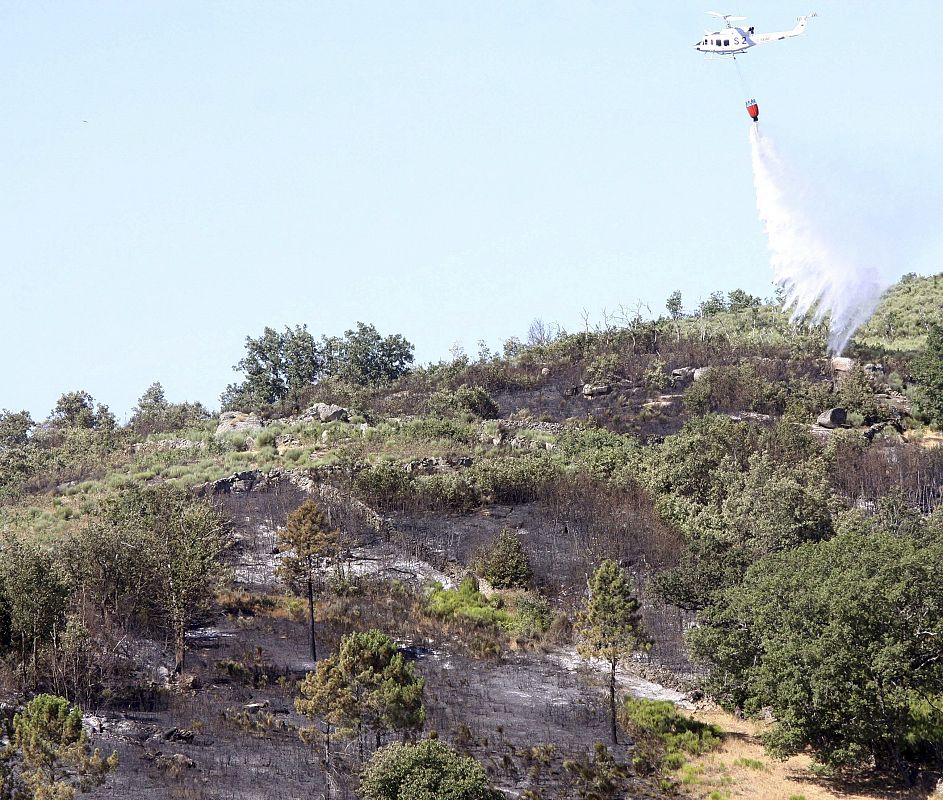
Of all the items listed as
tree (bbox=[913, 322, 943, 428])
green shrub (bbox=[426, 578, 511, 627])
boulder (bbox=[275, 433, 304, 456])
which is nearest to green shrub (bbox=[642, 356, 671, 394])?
tree (bbox=[913, 322, 943, 428])

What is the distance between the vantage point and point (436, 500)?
243 ft

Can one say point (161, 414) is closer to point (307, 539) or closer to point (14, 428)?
point (14, 428)

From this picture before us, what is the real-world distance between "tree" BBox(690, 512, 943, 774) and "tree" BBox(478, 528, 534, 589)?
17.3 metres

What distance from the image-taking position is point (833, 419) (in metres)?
83.2

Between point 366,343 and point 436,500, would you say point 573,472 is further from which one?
point 366,343

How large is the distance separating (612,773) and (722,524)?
79.1ft

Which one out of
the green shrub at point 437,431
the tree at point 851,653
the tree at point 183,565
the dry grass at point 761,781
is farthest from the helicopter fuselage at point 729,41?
the dry grass at point 761,781

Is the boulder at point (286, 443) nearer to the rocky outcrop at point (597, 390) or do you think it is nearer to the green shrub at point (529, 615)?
the rocky outcrop at point (597, 390)

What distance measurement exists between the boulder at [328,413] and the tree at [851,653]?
1980 inches

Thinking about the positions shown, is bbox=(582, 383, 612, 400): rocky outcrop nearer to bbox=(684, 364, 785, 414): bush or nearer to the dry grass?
bbox=(684, 364, 785, 414): bush

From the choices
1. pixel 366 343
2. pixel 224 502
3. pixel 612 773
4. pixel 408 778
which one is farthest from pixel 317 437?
pixel 408 778

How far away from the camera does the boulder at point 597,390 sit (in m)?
94.2

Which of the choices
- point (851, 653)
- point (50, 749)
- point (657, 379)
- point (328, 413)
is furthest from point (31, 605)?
point (657, 379)

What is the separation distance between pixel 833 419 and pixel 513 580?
28852 millimetres
